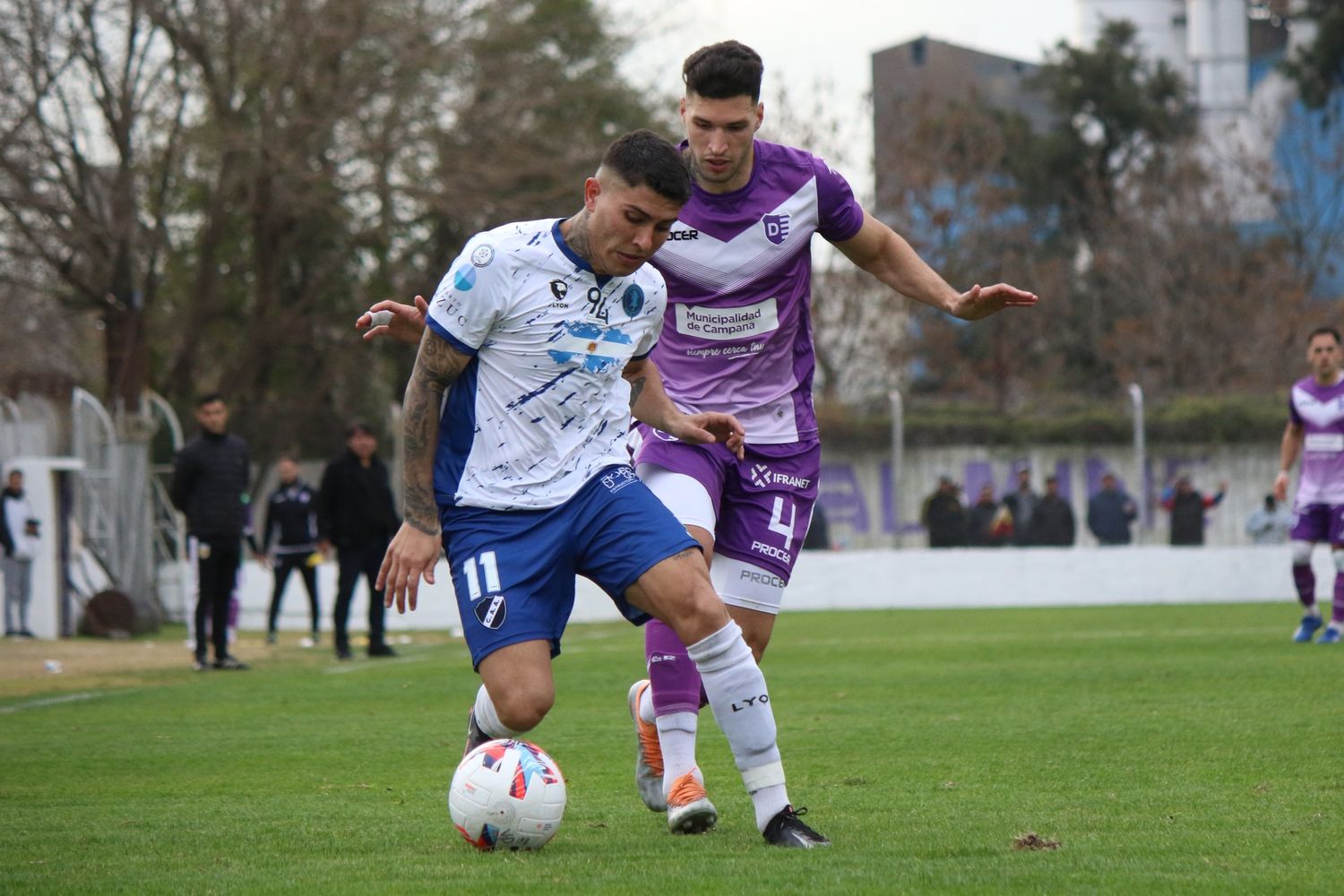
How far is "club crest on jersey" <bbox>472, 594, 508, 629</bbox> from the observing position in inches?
210

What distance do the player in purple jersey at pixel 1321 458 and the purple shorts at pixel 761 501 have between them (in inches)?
333

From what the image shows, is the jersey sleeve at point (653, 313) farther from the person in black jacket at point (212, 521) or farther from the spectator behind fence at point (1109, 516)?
the spectator behind fence at point (1109, 516)

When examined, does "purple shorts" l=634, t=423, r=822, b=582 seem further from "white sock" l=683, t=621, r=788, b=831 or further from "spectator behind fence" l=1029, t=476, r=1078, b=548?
"spectator behind fence" l=1029, t=476, r=1078, b=548

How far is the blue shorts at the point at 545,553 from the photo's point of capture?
17.4ft

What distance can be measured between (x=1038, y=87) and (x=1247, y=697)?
4357 cm

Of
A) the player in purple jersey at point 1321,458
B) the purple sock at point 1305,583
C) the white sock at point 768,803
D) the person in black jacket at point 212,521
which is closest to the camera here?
the white sock at point 768,803

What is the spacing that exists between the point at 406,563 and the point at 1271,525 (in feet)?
69.6

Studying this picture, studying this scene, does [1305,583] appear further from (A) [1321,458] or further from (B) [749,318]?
(B) [749,318]

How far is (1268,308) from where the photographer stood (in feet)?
136

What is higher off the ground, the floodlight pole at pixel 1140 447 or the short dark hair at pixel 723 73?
the short dark hair at pixel 723 73

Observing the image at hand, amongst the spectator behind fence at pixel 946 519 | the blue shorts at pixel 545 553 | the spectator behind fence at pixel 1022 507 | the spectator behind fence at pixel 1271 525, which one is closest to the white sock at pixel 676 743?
the blue shorts at pixel 545 553

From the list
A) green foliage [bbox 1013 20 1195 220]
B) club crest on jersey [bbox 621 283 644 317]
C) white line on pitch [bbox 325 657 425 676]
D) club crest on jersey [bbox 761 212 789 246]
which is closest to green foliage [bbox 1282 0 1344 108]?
green foliage [bbox 1013 20 1195 220]

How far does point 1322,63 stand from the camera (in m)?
46.1

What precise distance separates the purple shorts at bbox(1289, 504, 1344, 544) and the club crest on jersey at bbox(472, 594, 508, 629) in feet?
33.5
